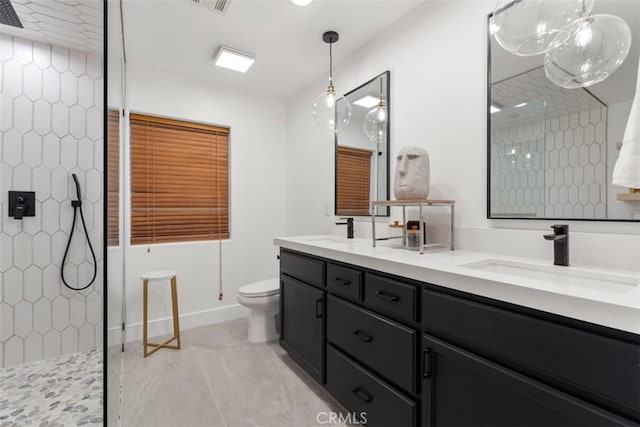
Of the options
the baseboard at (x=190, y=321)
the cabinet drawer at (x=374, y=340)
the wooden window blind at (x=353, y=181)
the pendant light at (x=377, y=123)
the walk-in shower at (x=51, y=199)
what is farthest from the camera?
the baseboard at (x=190, y=321)

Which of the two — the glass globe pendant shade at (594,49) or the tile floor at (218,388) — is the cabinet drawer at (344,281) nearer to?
the tile floor at (218,388)

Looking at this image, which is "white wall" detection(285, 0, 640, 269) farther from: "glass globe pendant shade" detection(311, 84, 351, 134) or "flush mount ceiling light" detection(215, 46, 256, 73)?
"flush mount ceiling light" detection(215, 46, 256, 73)

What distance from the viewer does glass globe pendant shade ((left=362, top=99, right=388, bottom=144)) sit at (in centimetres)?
219

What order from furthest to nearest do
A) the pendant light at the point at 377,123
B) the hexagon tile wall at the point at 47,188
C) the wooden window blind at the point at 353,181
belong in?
the wooden window blind at the point at 353,181 < the pendant light at the point at 377,123 < the hexagon tile wall at the point at 47,188

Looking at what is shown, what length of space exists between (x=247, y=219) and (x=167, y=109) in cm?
131

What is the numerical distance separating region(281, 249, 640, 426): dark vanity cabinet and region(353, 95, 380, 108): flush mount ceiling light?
131 cm

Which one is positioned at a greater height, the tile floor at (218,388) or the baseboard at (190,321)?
the baseboard at (190,321)

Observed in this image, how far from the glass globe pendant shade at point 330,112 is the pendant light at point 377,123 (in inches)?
6.4

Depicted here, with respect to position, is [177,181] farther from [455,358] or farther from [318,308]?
[455,358]

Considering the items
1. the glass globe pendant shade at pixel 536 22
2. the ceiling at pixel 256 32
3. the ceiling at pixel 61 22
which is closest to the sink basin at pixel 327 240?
the glass globe pendant shade at pixel 536 22

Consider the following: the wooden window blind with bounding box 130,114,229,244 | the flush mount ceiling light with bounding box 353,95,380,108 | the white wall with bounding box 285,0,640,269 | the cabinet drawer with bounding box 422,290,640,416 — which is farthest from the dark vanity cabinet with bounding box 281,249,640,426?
the wooden window blind with bounding box 130,114,229,244

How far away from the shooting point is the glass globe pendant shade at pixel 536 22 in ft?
3.19

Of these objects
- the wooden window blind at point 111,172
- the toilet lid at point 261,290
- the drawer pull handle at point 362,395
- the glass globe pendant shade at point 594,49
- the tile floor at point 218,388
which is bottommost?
the tile floor at point 218,388

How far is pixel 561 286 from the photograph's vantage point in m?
0.87
